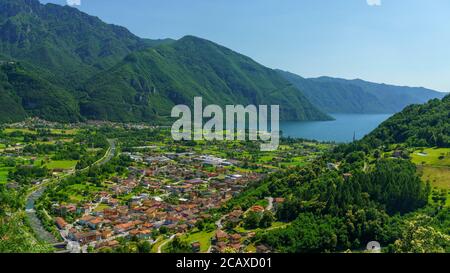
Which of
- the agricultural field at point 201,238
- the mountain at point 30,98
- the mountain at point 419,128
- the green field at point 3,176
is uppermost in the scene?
the mountain at point 30,98

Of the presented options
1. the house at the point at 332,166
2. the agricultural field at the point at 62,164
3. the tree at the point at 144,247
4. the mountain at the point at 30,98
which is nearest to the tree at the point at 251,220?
the tree at the point at 144,247

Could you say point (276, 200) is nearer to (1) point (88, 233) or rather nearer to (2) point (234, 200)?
(2) point (234, 200)

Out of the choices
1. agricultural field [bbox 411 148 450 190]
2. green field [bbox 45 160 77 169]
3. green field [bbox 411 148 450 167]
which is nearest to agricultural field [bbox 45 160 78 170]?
green field [bbox 45 160 77 169]

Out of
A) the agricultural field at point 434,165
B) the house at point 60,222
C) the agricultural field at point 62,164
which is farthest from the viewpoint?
the agricultural field at point 62,164

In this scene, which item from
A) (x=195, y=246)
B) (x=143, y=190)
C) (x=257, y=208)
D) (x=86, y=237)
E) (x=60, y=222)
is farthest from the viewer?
(x=143, y=190)

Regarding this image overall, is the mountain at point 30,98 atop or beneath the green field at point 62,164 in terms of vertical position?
atop

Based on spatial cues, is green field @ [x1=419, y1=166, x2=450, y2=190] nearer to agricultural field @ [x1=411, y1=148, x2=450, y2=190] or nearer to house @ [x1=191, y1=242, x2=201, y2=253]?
agricultural field @ [x1=411, y1=148, x2=450, y2=190]

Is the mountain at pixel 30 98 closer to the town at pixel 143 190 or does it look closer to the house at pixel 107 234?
the town at pixel 143 190

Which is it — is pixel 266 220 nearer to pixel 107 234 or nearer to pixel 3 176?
pixel 107 234

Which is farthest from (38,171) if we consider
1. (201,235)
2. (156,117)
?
(156,117)

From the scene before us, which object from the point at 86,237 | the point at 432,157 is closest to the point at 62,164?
the point at 86,237

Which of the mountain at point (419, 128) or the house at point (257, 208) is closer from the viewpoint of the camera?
the house at point (257, 208)
